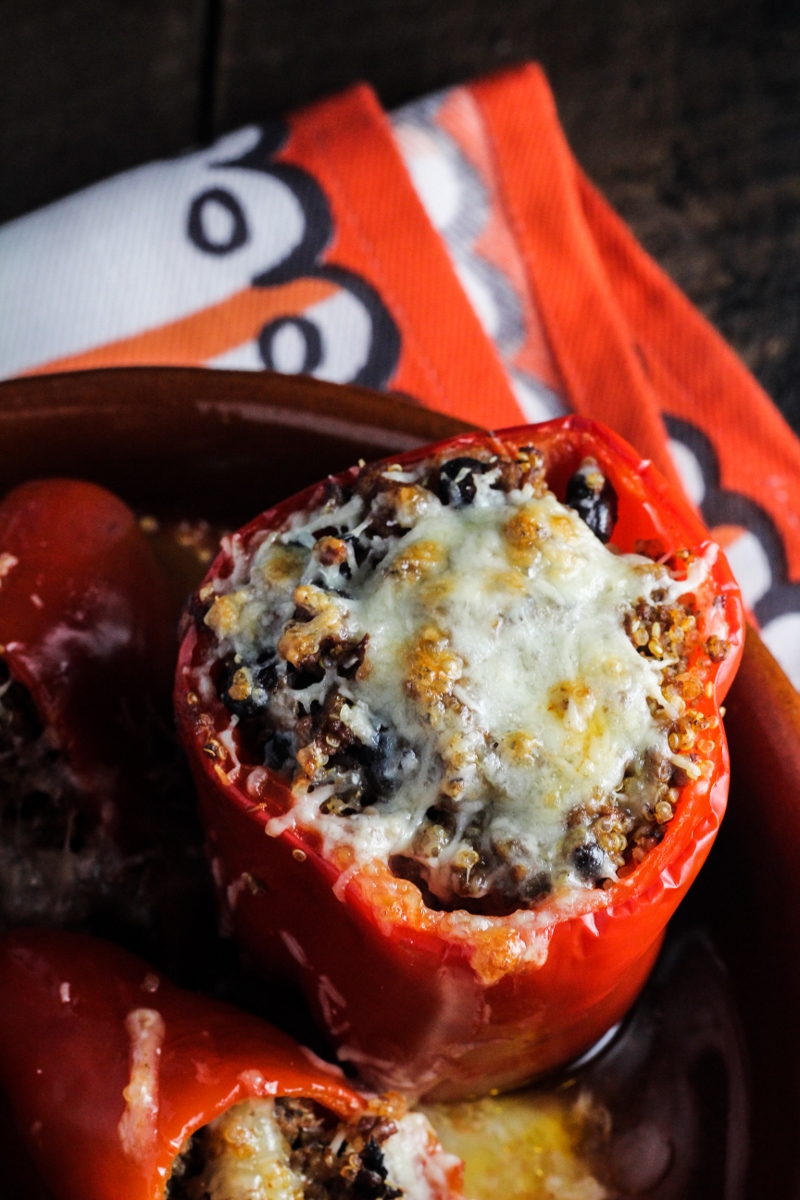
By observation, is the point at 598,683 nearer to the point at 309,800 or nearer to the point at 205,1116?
the point at 309,800

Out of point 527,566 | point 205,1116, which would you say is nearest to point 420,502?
point 527,566

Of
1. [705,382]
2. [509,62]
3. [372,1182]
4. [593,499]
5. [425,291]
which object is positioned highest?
[509,62]

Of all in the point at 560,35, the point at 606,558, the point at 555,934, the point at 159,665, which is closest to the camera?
the point at 555,934

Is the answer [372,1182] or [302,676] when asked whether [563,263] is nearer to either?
[302,676]

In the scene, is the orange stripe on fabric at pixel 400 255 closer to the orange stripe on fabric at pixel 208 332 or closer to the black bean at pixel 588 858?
the orange stripe on fabric at pixel 208 332

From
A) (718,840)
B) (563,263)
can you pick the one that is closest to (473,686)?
(718,840)

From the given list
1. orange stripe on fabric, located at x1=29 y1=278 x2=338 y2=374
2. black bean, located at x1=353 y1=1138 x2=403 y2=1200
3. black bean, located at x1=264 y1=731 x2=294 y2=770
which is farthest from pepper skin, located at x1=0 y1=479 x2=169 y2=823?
orange stripe on fabric, located at x1=29 y1=278 x2=338 y2=374

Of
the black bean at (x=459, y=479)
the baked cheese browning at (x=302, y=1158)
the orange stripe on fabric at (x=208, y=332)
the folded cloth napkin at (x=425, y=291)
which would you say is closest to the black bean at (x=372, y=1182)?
the baked cheese browning at (x=302, y=1158)
